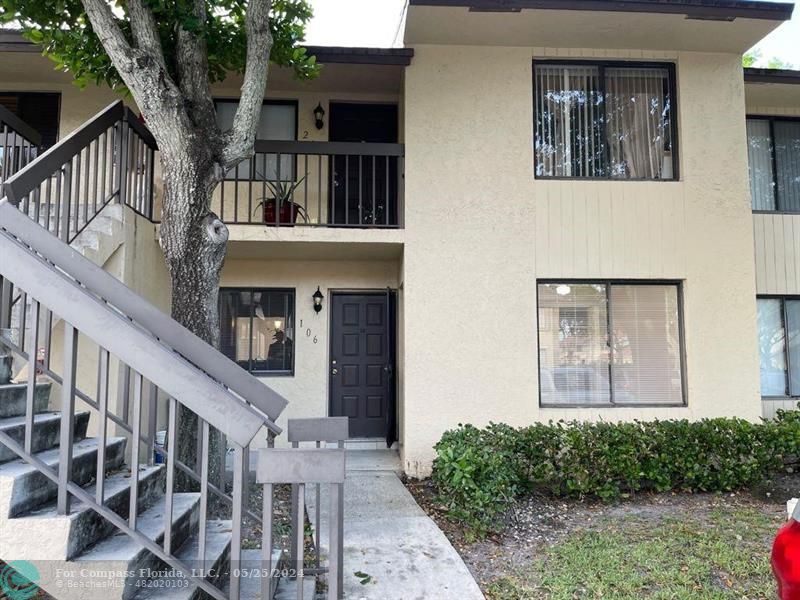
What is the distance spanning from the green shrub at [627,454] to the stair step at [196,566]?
9.21 feet

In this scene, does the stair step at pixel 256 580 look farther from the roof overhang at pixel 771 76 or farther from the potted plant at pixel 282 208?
the roof overhang at pixel 771 76

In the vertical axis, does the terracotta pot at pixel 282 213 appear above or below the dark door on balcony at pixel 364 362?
above

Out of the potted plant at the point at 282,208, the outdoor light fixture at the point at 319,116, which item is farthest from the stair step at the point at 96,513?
Result: the outdoor light fixture at the point at 319,116

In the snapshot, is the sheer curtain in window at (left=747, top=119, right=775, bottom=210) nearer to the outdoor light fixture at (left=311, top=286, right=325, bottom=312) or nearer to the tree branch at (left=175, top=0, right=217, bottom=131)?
the outdoor light fixture at (left=311, top=286, right=325, bottom=312)

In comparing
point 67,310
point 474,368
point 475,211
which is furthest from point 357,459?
point 67,310

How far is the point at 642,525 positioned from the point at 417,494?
237 centimetres

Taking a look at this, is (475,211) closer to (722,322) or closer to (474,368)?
(474,368)

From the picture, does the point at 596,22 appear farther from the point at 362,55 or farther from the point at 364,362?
the point at 364,362

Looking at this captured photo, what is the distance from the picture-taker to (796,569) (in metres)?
1.98

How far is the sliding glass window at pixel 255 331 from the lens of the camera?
8.17 meters

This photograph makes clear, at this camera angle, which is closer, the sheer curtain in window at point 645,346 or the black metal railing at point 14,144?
the black metal railing at point 14,144

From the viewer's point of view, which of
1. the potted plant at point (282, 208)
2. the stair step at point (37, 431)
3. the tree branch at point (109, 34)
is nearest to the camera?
the stair step at point (37, 431)

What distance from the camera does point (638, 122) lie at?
7391mm

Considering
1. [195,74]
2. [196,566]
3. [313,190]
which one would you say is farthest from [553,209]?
[196,566]
